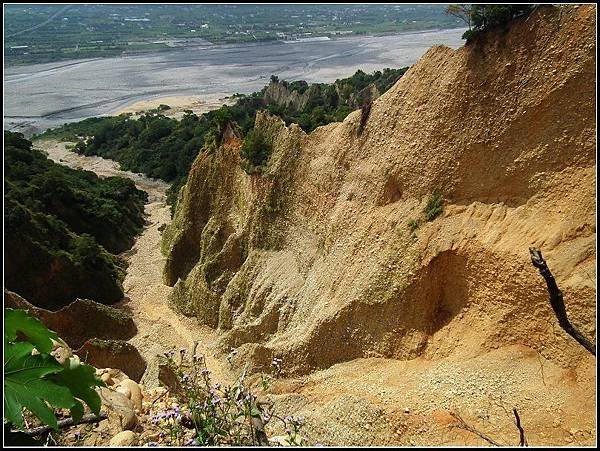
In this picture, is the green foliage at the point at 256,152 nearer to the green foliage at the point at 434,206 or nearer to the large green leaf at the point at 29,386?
the green foliage at the point at 434,206

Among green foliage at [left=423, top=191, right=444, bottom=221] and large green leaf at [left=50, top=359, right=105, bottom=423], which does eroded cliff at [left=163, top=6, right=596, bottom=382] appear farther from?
large green leaf at [left=50, top=359, right=105, bottom=423]

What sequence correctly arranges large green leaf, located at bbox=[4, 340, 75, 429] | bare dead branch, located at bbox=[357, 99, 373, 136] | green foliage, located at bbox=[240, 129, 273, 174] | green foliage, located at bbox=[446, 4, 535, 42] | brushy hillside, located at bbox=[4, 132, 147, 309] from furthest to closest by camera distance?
brushy hillside, located at bbox=[4, 132, 147, 309] → green foliage, located at bbox=[240, 129, 273, 174] → bare dead branch, located at bbox=[357, 99, 373, 136] → green foliage, located at bbox=[446, 4, 535, 42] → large green leaf, located at bbox=[4, 340, 75, 429]

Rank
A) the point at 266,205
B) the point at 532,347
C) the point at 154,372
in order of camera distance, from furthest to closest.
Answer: the point at 266,205 → the point at 154,372 → the point at 532,347

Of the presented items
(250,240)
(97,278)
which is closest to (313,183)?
(250,240)

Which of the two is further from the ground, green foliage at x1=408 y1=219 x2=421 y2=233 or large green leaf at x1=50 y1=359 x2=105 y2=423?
large green leaf at x1=50 y1=359 x2=105 y2=423

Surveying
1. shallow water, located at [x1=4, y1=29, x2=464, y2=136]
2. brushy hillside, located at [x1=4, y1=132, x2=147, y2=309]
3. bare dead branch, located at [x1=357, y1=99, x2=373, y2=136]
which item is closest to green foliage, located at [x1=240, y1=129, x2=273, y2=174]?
bare dead branch, located at [x1=357, y1=99, x2=373, y2=136]

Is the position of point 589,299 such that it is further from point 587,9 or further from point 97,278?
point 97,278

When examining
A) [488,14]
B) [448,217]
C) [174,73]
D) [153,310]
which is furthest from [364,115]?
[174,73]
